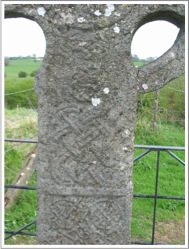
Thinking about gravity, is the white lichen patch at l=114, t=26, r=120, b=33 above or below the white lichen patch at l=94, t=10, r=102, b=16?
below

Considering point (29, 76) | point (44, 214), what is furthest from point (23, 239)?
point (29, 76)

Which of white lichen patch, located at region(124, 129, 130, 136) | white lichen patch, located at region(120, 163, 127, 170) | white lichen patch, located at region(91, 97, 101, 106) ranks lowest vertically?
white lichen patch, located at region(120, 163, 127, 170)

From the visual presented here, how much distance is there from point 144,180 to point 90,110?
3441 millimetres

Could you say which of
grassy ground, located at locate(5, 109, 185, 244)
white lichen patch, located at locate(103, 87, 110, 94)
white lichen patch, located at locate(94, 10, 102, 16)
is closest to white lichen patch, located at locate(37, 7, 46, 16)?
white lichen patch, located at locate(94, 10, 102, 16)

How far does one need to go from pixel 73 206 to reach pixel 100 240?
0.28 metres

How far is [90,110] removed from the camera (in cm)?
214

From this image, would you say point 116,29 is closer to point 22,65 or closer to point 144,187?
point 22,65

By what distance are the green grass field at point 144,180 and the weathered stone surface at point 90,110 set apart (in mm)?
1558

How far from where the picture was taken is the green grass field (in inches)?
169

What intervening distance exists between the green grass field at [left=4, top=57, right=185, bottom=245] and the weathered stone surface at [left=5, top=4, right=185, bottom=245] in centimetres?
156

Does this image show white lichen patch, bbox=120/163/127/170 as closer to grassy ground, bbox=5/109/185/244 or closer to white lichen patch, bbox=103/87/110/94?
white lichen patch, bbox=103/87/110/94

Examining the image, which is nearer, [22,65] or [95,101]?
[95,101]

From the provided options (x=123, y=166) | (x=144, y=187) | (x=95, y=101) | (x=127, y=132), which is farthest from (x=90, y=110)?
(x=144, y=187)

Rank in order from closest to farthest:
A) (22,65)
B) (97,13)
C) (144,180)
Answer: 1. (97,13)
2. (22,65)
3. (144,180)
